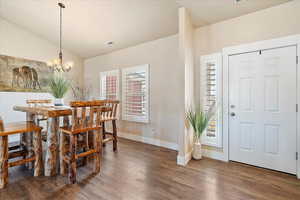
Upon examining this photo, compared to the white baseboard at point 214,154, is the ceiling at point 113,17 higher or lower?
higher

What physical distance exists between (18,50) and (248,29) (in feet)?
18.6

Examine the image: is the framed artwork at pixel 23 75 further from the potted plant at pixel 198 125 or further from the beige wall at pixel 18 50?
the potted plant at pixel 198 125

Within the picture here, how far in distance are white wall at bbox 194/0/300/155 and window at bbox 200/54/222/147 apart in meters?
0.12

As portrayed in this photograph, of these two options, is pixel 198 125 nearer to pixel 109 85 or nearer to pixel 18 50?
pixel 109 85

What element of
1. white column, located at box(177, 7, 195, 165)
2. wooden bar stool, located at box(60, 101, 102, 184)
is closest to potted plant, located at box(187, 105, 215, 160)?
white column, located at box(177, 7, 195, 165)

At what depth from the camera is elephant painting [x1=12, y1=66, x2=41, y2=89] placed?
413cm

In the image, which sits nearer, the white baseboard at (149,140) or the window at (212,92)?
the window at (212,92)

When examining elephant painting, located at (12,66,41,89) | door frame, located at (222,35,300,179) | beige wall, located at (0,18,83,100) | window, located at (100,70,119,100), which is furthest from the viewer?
window, located at (100,70,119,100)

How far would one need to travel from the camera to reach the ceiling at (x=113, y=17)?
2.58 m

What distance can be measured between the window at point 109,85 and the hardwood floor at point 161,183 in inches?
93.5

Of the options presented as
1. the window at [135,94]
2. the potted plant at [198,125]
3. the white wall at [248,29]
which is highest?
the white wall at [248,29]

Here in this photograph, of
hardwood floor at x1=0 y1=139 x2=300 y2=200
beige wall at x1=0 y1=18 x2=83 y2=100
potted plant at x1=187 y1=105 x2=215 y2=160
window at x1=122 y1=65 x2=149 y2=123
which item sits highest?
beige wall at x1=0 y1=18 x2=83 y2=100

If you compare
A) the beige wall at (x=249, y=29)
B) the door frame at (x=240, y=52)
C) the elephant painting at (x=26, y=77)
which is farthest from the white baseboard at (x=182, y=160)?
the elephant painting at (x=26, y=77)

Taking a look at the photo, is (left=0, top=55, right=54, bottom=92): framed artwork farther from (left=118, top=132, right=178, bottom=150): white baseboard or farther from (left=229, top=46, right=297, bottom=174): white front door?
(left=229, top=46, right=297, bottom=174): white front door
